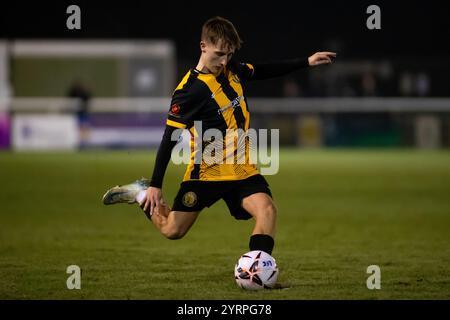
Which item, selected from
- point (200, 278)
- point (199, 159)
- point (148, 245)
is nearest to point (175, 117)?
point (199, 159)

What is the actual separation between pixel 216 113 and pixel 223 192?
2.15ft

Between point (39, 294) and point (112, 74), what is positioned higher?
point (112, 74)

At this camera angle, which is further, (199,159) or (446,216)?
(446,216)

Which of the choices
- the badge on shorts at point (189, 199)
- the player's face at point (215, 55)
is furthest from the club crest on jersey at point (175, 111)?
the badge on shorts at point (189, 199)

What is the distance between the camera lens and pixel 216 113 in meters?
7.42

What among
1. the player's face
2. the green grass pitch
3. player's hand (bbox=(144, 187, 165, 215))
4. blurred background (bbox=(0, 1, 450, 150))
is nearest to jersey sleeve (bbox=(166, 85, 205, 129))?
the player's face

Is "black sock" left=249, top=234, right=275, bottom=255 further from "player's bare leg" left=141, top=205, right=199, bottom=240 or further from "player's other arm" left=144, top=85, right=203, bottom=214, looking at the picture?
"player's other arm" left=144, top=85, right=203, bottom=214

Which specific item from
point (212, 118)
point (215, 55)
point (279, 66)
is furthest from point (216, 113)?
point (279, 66)

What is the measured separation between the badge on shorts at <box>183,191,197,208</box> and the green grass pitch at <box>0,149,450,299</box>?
24.6 inches

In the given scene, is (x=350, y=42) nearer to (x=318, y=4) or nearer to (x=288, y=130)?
(x=318, y=4)

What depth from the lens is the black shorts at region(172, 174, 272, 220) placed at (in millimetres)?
7559

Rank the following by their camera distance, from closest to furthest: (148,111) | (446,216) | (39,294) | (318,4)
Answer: (39,294), (446,216), (148,111), (318,4)

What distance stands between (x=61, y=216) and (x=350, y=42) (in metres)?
28.2

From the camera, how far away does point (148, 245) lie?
Answer: 10.1 m
